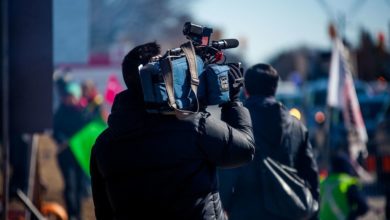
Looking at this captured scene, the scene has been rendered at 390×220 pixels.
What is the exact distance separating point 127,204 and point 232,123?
606mm

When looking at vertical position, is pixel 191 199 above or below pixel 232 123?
below

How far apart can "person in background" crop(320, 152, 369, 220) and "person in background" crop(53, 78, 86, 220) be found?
3386mm

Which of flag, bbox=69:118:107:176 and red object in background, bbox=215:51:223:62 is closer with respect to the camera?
red object in background, bbox=215:51:223:62

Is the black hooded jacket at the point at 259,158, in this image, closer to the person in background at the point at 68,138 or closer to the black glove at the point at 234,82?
the black glove at the point at 234,82

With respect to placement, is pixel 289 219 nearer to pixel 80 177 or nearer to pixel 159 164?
pixel 159 164

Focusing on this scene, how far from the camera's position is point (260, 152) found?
505 cm

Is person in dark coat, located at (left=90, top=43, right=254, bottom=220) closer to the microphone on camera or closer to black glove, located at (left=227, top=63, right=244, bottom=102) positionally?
black glove, located at (left=227, top=63, right=244, bottom=102)

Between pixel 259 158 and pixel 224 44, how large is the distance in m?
1.40

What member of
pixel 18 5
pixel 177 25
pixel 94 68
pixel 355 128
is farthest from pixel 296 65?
pixel 18 5

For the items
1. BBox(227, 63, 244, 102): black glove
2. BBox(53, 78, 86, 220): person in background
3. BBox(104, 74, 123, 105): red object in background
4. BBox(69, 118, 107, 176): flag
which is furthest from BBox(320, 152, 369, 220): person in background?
BBox(227, 63, 244, 102): black glove

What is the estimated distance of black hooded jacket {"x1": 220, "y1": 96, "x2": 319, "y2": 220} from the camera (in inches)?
198

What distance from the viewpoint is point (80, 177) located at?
1060 centimetres

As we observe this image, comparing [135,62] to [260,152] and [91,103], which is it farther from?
[91,103]

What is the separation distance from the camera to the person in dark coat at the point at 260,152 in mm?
5031
